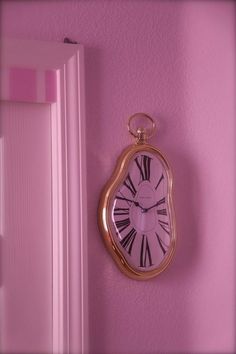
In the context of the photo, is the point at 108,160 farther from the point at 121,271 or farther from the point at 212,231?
the point at 212,231

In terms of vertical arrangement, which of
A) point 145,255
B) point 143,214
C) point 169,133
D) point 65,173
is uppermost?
point 169,133

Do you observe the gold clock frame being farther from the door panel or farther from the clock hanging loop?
the door panel

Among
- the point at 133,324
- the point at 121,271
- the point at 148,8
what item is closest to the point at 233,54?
the point at 148,8

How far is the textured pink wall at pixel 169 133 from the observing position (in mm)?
1083

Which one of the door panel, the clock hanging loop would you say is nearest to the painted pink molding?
the door panel

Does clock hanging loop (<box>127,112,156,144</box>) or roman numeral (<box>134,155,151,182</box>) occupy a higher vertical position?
clock hanging loop (<box>127,112,156,144</box>)

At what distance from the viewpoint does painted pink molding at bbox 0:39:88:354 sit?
3.35 ft

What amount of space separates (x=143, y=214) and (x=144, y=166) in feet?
0.41

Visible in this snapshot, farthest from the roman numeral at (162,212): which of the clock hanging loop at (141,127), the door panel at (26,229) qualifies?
the door panel at (26,229)

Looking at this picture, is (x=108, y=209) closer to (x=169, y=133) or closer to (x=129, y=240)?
(x=129, y=240)

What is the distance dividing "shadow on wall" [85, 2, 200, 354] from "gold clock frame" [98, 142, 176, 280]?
0.08ft

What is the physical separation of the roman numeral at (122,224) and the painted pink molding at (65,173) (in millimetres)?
87

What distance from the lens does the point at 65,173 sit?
3.41 feet

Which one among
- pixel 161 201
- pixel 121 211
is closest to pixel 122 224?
pixel 121 211
